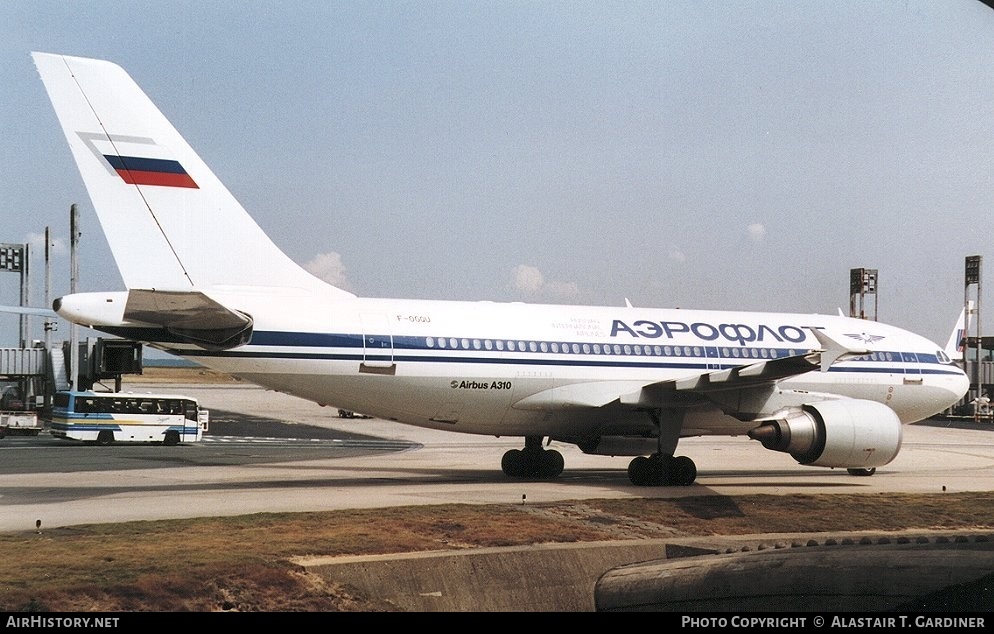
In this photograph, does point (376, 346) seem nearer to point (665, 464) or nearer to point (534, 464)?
point (534, 464)

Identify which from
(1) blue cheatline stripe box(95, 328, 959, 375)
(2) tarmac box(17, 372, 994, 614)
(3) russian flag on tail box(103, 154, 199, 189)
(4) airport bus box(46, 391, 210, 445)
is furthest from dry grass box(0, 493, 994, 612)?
(4) airport bus box(46, 391, 210, 445)

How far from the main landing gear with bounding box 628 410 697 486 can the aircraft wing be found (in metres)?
0.56

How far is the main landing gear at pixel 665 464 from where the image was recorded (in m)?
23.2

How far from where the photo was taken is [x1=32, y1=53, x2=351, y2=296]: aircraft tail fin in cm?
1925

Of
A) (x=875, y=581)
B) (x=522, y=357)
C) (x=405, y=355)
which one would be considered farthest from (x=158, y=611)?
(x=522, y=357)

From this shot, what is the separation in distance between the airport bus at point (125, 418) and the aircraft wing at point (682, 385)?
2091 cm

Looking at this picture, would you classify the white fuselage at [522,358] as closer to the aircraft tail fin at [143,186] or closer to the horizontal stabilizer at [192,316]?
the horizontal stabilizer at [192,316]

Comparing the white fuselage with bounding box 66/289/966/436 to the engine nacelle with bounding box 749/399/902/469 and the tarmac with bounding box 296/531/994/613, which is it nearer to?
the engine nacelle with bounding box 749/399/902/469

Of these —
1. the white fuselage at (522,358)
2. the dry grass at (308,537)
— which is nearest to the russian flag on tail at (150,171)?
the white fuselage at (522,358)

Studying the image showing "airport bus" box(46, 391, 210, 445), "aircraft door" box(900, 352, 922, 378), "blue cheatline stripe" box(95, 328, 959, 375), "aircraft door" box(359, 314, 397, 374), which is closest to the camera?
"blue cheatline stripe" box(95, 328, 959, 375)

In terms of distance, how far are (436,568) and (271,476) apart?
13.1m
